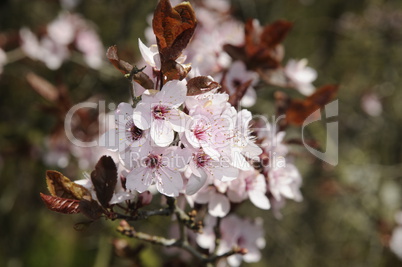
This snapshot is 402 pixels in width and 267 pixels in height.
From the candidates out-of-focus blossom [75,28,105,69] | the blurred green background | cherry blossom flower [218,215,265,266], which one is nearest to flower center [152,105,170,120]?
cherry blossom flower [218,215,265,266]

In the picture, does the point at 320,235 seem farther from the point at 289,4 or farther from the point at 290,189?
the point at 290,189

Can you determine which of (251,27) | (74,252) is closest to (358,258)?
(74,252)

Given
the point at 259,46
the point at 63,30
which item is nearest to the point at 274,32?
the point at 259,46

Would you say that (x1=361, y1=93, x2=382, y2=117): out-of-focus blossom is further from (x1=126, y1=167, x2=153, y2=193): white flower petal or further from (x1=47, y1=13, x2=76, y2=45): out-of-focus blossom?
(x1=126, y1=167, x2=153, y2=193): white flower petal

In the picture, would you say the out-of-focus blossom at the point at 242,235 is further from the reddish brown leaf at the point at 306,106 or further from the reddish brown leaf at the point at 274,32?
the reddish brown leaf at the point at 274,32

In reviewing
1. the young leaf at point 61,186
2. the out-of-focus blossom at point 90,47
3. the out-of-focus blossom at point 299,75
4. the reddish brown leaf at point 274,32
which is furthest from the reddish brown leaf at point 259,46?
the out-of-focus blossom at point 90,47

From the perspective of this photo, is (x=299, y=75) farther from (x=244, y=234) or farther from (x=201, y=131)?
(x=201, y=131)
